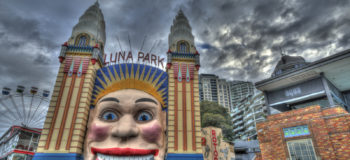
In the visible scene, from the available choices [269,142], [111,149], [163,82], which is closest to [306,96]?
[269,142]

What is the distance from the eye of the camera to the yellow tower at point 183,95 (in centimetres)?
847

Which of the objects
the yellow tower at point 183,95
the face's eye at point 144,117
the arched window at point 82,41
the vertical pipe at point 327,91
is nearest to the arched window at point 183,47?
the yellow tower at point 183,95

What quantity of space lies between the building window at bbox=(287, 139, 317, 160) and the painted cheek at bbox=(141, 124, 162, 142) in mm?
9763

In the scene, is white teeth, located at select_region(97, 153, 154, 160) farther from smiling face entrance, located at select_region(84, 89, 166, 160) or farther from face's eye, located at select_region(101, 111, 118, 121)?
face's eye, located at select_region(101, 111, 118, 121)

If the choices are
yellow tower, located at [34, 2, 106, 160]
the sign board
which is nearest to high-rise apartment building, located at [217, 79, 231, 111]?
the sign board

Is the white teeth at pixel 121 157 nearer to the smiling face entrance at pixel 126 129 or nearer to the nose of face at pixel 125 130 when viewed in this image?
the smiling face entrance at pixel 126 129

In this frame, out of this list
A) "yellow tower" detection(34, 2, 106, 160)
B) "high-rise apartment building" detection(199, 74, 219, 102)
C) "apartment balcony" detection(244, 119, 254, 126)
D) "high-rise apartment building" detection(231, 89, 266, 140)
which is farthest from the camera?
"high-rise apartment building" detection(199, 74, 219, 102)

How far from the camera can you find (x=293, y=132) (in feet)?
39.2

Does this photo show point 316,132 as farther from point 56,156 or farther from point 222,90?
point 222,90

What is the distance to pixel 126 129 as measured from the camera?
522 cm

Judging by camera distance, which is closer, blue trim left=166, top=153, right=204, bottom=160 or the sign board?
blue trim left=166, top=153, right=204, bottom=160

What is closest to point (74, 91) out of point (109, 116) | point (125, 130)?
point (109, 116)

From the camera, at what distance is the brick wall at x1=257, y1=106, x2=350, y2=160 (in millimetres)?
10344

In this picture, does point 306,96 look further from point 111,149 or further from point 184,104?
point 111,149
